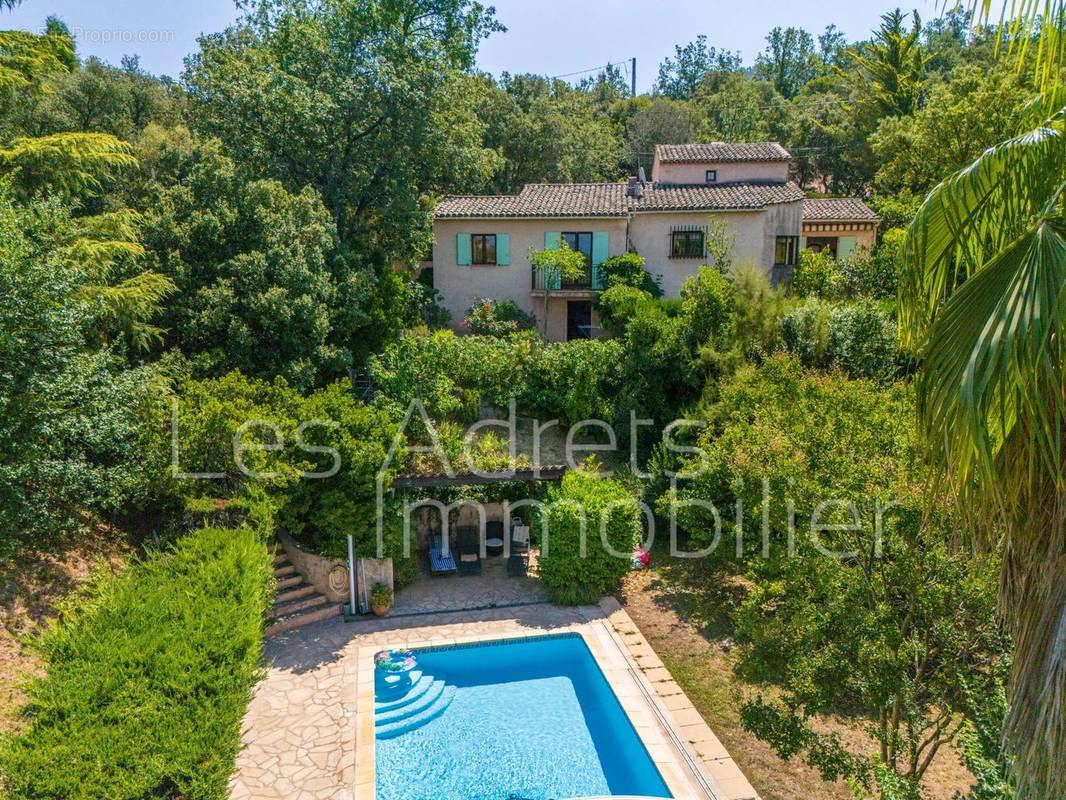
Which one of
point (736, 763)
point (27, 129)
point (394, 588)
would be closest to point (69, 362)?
point (394, 588)

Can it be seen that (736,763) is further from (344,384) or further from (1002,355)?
(344,384)

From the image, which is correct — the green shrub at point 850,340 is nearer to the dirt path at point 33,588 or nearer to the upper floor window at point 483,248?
the upper floor window at point 483,248

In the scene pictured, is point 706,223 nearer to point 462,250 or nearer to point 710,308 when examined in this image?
point 710,308

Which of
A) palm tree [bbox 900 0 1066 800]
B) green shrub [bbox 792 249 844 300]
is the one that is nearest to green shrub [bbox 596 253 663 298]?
green shrub [bbox 792 249 844 300]

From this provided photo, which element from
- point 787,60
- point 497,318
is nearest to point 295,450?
point 497,318

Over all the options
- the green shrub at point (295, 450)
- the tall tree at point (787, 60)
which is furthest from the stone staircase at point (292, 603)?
the tall tree at point (787, 60)

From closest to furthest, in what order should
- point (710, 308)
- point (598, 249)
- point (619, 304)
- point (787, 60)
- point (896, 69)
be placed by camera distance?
point (710, 308) → point (619, 304) → point (598, 249) → point (896, 69) → point (787, 60)

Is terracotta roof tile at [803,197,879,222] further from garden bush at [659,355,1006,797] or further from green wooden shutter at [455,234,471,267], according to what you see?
garden bush at [659,355,1006,797]
